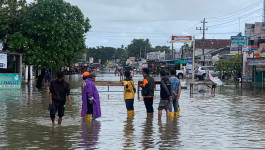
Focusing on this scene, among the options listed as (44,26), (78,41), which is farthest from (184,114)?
(78,41)

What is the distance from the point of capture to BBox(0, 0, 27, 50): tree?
3503 centimetres

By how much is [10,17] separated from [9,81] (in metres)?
7.16

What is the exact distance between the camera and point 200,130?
11.7 m

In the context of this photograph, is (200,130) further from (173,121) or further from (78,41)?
(78,41)

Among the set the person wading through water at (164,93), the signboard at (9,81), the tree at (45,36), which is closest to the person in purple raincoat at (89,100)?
the person wading through water at (164,93)

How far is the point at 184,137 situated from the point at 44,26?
25059 mm

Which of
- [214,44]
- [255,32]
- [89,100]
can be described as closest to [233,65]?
[255,32]

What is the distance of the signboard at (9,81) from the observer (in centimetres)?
2994

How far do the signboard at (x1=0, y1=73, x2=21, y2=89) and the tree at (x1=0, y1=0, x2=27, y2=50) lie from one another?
6.13m

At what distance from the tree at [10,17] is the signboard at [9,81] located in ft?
20.1

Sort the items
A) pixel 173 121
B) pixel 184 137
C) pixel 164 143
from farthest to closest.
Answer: pixel 173 121
pixel 184 137
pixel 164 143

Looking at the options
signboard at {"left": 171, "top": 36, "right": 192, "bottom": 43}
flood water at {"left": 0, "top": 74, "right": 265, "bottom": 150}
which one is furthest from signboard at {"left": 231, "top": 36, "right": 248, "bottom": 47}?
flood water at {"left": 0, "top": 74, "right": 265, "bottom": 150}

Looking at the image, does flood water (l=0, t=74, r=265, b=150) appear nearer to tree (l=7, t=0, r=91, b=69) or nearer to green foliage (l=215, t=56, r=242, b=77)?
tree (l=7, t=0, r=91, b=69)

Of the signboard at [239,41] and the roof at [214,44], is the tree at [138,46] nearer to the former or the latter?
the roof at [214,44]
